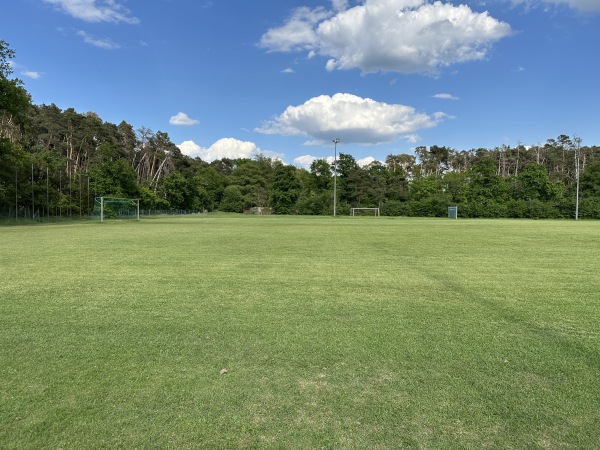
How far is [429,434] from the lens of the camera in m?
2.83

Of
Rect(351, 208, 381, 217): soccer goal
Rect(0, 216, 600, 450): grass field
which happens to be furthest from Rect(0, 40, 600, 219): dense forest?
Rect(0, 216, 600, 450): grass field

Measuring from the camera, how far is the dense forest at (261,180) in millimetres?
54438

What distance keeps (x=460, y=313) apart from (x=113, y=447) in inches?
189

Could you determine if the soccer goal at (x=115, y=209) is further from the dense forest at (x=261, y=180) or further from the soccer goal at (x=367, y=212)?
the soccer goal at (x=367, y=212)

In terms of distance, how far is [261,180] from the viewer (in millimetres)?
108375

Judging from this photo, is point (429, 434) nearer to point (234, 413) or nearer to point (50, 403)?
point (234, 413)

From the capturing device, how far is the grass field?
2.87 meters

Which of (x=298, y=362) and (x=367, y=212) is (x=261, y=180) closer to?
(x=367, y=212)

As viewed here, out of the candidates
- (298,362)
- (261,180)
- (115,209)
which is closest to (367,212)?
(261,180)

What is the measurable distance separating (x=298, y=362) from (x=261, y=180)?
106 meters


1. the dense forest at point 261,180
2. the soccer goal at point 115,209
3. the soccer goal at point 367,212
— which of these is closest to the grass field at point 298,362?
the dense forest at point 261,180

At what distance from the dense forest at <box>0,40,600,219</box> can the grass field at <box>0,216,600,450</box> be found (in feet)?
126

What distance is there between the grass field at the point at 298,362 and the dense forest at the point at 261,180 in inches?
1516

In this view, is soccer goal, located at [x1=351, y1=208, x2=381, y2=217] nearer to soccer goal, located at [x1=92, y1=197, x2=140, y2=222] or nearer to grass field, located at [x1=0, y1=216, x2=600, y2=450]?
soccer goal, located at [x1=92, y1=197, x2=140, y2=222]
